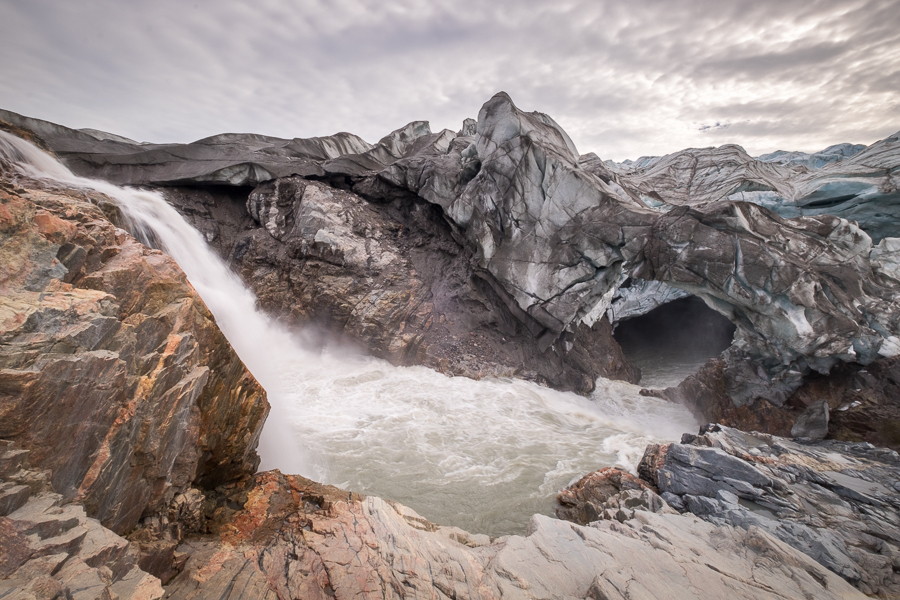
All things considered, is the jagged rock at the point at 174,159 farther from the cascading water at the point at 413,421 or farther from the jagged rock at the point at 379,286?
the cascading water at the point at 413,421

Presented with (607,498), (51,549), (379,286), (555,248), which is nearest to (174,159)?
(379,286)

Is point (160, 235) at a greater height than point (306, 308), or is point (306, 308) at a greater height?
point (160, 235)

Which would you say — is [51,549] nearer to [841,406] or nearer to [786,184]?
[841,406]

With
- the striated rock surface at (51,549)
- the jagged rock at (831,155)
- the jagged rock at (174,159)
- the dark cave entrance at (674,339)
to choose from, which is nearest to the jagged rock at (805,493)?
the striated rock surface at (51,549)

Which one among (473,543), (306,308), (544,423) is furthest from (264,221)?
(473,543)

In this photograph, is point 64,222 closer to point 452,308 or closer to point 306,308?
point 306,308

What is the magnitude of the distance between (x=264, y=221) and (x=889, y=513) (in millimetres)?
20038

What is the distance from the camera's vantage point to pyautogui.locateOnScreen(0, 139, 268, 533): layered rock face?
3256mm

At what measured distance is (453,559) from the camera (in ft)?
13.6

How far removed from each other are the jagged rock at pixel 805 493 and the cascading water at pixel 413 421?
1.84m

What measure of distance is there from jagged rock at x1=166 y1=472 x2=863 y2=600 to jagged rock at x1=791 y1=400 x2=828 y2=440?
655 centimetres

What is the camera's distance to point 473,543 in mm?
4875

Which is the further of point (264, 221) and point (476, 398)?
point (264, 221)

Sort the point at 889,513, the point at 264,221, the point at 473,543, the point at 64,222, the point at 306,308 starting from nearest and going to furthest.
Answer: the point at 64,222 → the point at 473,543 → the point at 889,513 → the point at 306,308 → the point at 264,221
